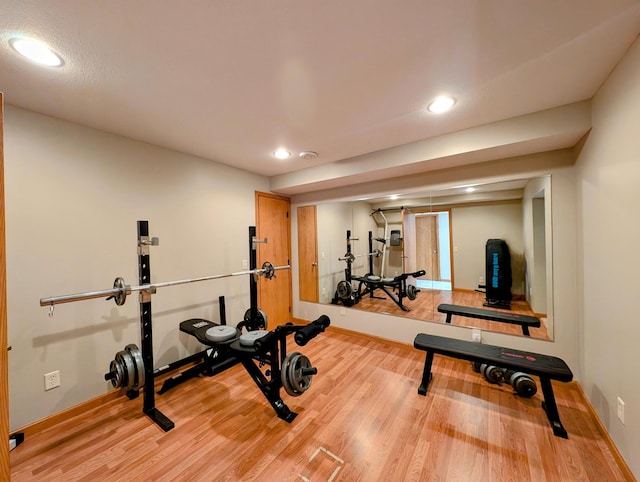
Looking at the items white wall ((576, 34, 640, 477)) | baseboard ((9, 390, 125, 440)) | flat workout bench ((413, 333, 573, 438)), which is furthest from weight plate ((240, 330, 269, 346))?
white wall ((576, 34, 640, 477))

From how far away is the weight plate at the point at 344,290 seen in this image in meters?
3.90

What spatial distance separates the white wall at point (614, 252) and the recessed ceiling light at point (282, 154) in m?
2.52

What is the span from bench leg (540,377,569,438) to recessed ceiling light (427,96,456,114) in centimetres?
216

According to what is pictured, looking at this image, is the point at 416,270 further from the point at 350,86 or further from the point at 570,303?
the point at 350,86

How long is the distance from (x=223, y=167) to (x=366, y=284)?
107 inches

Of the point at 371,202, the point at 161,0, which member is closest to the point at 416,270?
the point at 371,202

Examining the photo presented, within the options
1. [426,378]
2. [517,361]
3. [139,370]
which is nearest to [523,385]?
[517,361]

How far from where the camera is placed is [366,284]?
390 centimetres

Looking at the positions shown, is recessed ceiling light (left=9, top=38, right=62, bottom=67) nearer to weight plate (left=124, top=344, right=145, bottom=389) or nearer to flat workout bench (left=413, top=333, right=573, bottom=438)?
weight plate (left=124, top=344, right=145, bottom=389)

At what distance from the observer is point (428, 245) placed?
330 centimetres

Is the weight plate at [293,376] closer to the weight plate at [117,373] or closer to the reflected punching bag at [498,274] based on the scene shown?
the weight plate at [117,373]

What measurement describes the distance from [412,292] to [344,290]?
41.9 inches

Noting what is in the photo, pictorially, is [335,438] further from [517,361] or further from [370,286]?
[370,286]

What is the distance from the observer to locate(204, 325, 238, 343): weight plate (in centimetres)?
209
